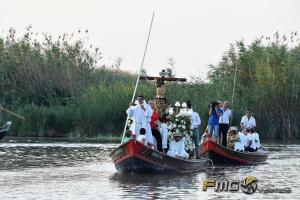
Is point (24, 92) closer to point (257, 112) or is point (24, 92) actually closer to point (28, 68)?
point (28, 68)

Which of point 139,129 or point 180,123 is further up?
point 180,123

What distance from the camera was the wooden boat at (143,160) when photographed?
23266 mm

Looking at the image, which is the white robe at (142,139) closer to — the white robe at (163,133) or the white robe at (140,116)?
the white robe at (140,116)

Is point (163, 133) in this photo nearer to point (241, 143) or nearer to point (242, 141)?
point (241, 143)

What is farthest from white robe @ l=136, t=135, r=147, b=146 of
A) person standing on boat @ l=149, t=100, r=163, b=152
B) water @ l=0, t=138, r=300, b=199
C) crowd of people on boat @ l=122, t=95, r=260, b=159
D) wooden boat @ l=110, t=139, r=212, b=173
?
person standing on boat @ l=149, t=100, r=163, b=152

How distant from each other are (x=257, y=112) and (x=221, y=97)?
5.79ft

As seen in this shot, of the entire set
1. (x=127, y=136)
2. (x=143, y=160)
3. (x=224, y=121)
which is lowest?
(x=143, y=160)

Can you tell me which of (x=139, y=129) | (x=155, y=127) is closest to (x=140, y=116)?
(x=139, y=129)

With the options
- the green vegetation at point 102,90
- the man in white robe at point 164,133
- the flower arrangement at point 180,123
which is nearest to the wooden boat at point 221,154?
the flower arrangement at point 180,123

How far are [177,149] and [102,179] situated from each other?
275cm

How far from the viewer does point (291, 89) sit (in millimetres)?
42844

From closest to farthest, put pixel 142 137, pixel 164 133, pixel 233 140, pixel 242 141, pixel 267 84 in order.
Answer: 1. pixel 142 137
2. pixel 164 133
3. pixel 233 140
4. pixel 242 141
5. pixel 267 84

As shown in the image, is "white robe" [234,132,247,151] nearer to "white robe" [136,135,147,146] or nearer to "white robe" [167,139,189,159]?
"white robe" [167,139,189,159]

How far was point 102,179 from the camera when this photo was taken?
75.6 ft
